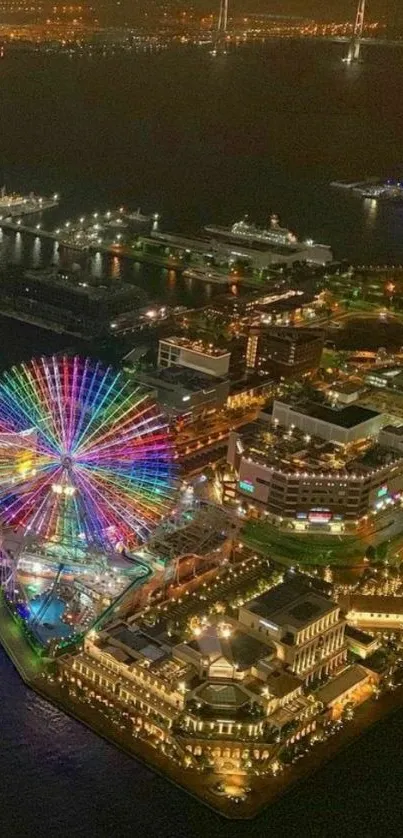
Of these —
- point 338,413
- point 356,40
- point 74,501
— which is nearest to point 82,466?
point 74,501

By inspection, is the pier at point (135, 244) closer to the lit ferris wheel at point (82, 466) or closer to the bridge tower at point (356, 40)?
the lit ferris wheel at point (82, 466)

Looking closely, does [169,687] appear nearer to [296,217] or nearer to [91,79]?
[296,217]

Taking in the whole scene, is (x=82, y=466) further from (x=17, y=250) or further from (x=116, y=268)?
(x=17, y=250)

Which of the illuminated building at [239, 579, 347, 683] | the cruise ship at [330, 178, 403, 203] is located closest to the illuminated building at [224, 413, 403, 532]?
the illuminated building at [239, 579, 347, 683]

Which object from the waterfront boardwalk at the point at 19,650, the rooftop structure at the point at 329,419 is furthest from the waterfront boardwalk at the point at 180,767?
the rooftop structure at the point at 329,419

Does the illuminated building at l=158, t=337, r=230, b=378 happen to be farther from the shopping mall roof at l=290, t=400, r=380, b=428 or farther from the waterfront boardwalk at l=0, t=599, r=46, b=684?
the waterfront boardwalk at l=0, t=599, r=46, b=684
